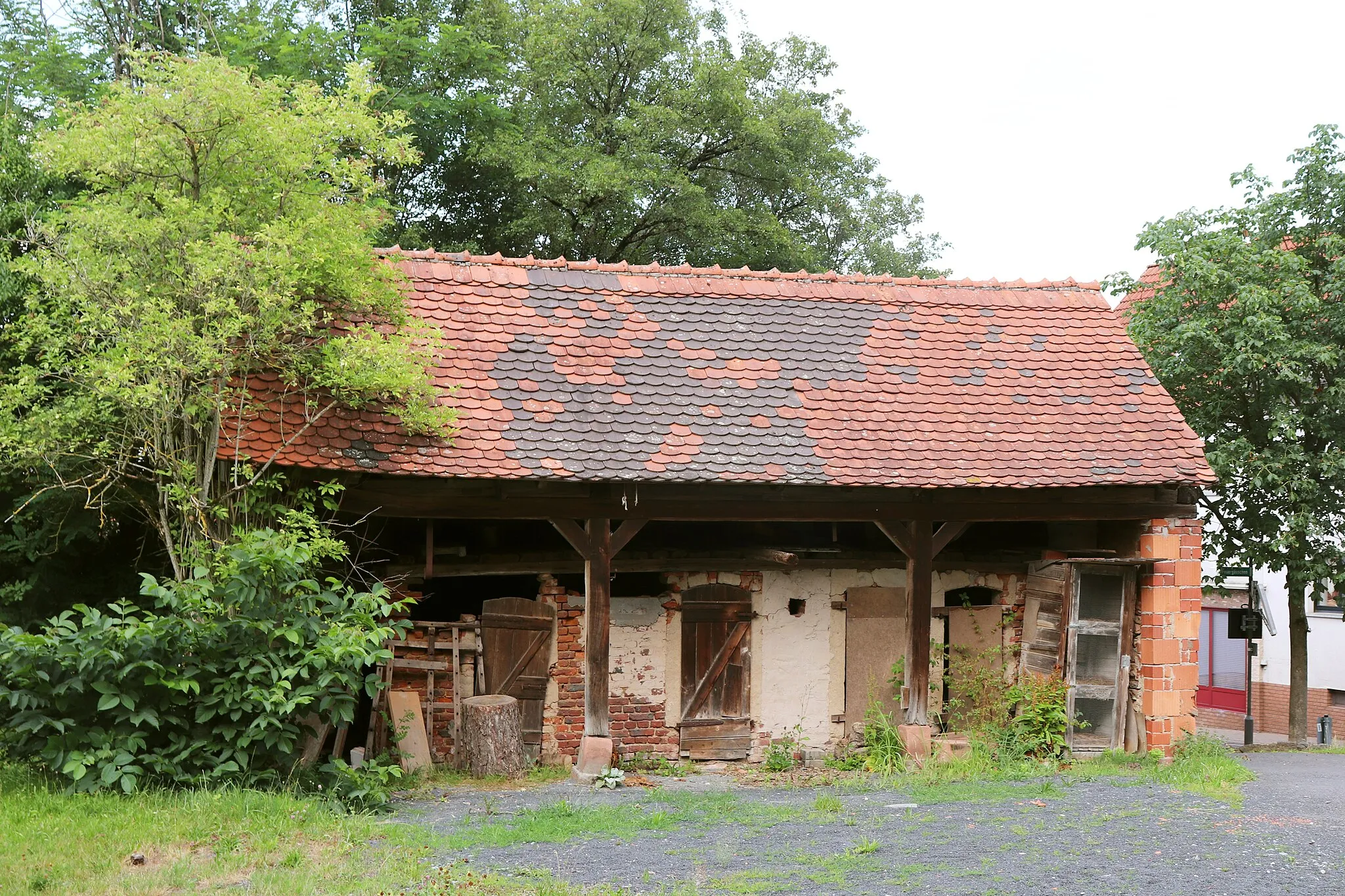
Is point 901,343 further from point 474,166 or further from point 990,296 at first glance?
point 474,166

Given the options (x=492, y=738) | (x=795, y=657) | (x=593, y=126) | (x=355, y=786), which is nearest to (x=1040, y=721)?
(x=795, y=657)

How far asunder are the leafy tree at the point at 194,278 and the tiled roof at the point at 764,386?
0.54 m

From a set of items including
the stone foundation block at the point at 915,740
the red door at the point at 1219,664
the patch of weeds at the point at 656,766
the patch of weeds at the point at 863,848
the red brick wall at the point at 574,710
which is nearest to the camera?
the patch of weeds at the point at 863,848

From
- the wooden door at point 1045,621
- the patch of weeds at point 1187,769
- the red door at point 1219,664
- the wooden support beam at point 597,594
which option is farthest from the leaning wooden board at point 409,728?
the red door at point 1219,664

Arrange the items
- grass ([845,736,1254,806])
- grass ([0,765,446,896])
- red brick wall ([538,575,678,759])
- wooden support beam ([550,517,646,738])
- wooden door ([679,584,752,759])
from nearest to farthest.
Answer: grass ([0,765,446,896]), grass ([845,736,1254,806]), wooden support beam ([550,517,646,738]), red brick wall ([538,575,678,759]), wooden door ([679,584,752,759])

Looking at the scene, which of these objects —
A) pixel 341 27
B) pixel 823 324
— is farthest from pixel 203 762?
pixel 341 27

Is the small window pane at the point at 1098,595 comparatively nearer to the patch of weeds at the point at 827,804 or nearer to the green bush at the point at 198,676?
the patch of weeds at the point at 827,804

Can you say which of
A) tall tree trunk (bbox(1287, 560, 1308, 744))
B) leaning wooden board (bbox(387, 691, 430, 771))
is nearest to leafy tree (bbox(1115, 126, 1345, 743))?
tall tree trunk (bbox(1287, 560, 1308, 744))

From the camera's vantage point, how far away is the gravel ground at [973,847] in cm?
684

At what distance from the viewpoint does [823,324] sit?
1269 centimetres

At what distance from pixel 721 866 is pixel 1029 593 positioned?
6150 mm

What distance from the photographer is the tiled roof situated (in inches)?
402

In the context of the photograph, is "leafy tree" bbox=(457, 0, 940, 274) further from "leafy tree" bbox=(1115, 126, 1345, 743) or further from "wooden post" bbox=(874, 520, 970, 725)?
"wooden post" bbox=(874, 520, 970, 725)

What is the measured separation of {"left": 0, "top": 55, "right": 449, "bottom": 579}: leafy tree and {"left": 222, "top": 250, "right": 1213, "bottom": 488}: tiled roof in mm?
544
